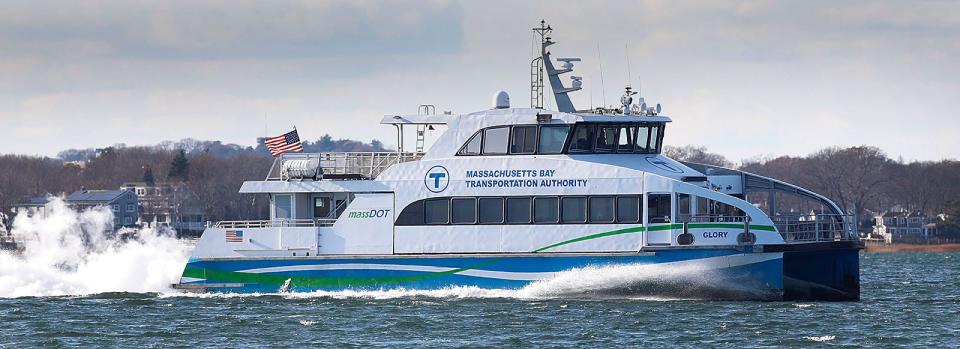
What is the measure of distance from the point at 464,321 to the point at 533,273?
3132mm

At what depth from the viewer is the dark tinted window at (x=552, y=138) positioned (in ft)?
107

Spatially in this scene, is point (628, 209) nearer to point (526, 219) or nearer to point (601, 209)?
point (601, 209)

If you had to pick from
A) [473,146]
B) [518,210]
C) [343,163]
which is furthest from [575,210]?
[343,163]

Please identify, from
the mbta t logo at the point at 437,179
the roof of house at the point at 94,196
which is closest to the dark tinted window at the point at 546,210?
the mbta t logo at the point at 437,179

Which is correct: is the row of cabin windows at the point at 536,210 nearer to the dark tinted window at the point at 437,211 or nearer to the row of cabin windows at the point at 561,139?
the dark tinted window at the point at 437,211

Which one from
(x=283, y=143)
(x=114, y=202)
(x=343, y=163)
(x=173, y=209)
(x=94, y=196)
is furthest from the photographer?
(x=173, y=209)

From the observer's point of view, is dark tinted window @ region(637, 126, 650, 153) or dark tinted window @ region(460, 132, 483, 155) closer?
dark tinted window @ region(460, 132, 483, 155)

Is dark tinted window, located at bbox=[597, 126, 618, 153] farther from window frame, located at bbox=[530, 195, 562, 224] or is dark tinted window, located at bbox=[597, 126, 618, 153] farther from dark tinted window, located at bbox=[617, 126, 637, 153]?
window frame, located at bbox=[530, 195, 562, 224]

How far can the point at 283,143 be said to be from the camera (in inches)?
1377

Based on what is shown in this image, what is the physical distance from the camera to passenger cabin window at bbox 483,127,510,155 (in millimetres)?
33031

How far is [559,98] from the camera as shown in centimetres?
3438

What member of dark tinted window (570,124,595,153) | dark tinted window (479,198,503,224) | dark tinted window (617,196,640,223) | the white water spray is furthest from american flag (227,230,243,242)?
dark tinted window (617,196,640,223)

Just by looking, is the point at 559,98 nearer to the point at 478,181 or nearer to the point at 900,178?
the point at 478,181

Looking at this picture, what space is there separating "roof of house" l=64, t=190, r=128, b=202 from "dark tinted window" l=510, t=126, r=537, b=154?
72768mm
